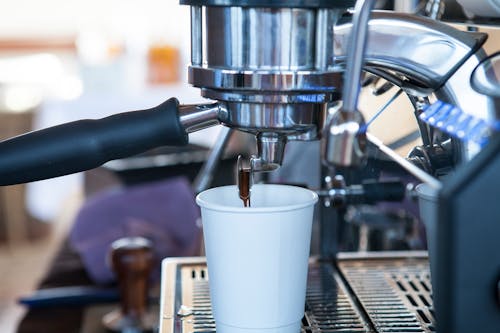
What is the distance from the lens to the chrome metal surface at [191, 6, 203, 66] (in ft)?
1.72

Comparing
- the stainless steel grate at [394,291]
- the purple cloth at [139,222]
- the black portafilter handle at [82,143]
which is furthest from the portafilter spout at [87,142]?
the purple cloth at [139,222]

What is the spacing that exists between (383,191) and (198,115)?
0.78 ft

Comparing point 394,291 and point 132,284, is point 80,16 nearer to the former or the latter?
point 132,284

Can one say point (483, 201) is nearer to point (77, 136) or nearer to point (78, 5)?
point (77, 136)

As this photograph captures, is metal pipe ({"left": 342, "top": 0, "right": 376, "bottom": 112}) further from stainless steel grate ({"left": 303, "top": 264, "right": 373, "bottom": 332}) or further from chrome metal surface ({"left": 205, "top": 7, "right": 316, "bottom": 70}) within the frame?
stainless steel grate ({"left": 303, "top": 264, "right": 373, "bottom": 332})

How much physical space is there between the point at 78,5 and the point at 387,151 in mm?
3606

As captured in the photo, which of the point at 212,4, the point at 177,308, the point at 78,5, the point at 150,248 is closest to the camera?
the point at 212,4

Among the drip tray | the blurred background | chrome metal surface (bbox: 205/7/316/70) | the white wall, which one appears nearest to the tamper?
the drip tray

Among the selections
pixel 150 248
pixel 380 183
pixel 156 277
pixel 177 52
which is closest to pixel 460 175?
pixel 380 183

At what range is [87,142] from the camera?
1.68ft

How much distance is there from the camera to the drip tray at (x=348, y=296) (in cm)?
60

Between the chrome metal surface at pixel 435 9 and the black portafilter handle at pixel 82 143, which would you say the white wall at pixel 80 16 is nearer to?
the chrome metal surface at pixel 435 9

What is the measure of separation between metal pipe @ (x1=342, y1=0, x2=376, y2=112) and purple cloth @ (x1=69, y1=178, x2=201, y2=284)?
654mm

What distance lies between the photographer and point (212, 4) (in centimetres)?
50
